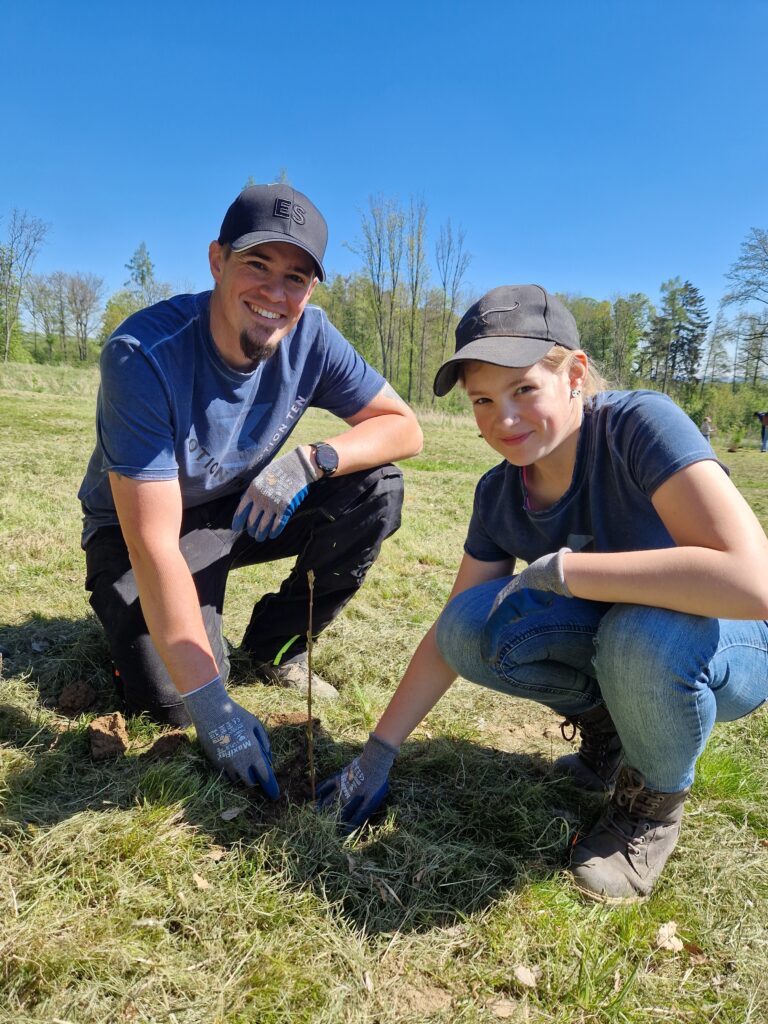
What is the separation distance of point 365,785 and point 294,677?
98 cm

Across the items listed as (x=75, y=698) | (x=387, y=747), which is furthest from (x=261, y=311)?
(x=75, y=698)

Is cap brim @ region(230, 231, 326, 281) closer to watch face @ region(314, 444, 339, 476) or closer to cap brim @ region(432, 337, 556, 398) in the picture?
watch face @ region(314, 444, 339, 476)

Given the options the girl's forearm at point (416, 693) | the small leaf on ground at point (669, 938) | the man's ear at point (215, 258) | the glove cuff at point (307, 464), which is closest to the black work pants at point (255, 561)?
the glove cuff at point (307, 464)

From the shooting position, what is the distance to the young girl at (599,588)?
156 centimetres

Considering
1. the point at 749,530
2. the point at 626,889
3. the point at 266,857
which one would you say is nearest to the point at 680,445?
the point at 749,530

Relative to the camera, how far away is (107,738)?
2203mm

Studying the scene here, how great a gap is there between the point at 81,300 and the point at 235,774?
165 feet

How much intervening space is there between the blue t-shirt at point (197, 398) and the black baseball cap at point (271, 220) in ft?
1.07

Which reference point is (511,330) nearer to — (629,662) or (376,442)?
(629,662)

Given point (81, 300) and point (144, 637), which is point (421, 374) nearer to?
point (81, 300)

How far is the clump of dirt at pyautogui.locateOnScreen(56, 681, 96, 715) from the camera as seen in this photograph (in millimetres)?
2512

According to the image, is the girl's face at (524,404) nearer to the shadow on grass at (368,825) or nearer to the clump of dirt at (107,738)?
the shadow on grass at (368,825)

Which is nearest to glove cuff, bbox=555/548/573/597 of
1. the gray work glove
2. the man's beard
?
the gray work glove

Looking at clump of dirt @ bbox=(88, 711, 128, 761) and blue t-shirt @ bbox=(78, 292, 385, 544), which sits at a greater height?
blue t-shirt @ bbox=(78, 292, 385, 544)
